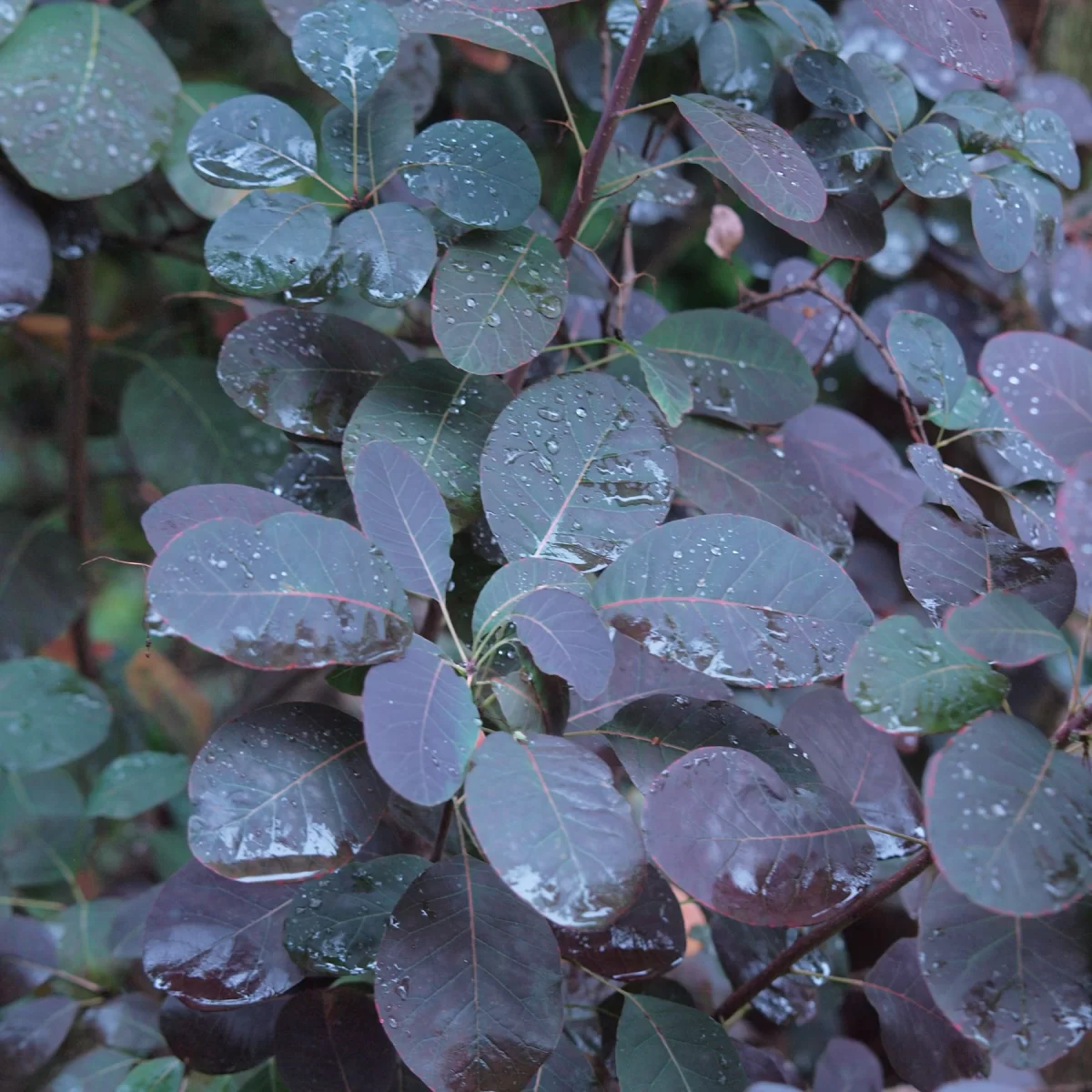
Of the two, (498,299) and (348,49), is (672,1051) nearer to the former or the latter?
(498,299)

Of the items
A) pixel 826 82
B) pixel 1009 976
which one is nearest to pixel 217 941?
pixel 1009 976

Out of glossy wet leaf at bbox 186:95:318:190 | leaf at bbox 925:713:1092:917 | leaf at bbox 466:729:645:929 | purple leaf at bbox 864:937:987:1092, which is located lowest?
purple leaf at bbox 864:937:987:1092

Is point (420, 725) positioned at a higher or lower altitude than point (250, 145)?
lower

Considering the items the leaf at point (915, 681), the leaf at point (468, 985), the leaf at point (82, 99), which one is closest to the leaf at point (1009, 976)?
the leaf at point (915, 681)

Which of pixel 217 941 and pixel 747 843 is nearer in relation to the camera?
pixel 747 843

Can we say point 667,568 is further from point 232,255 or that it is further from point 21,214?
point 21,214

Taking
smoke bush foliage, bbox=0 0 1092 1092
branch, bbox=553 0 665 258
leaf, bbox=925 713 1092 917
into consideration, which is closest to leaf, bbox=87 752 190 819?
smoke bush foliage, bbox=0 0 1092 1092

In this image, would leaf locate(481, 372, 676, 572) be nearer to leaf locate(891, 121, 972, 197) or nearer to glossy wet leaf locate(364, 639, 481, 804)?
glossy wet leaf locate(364, 639, 481, 804)
